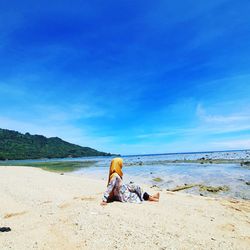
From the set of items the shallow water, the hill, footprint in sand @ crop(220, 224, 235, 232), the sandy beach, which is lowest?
footprint in sand @ crop(220, 224, 235, 232)

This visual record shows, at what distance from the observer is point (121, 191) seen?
10.9 meters

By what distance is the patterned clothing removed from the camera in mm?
10773

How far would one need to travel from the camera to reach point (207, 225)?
822 cm

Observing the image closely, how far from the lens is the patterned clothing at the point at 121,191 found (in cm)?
1077

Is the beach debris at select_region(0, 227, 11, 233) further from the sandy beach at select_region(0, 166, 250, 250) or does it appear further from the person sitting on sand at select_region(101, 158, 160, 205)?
the person sitting on sand at select_region(101, 158, 160, 205)

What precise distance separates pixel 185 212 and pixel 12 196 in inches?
346

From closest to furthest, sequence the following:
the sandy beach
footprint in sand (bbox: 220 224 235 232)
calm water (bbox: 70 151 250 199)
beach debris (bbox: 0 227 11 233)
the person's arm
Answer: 1. the sandy beach
2. beach debris (bbox: 0 227 11 233)
3. footprint in sand (bbox: 220 224 235 232)
4. the person's arm
5. calm water (bbox: 70 151 250 199)

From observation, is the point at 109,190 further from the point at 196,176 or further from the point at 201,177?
the point at 196,176

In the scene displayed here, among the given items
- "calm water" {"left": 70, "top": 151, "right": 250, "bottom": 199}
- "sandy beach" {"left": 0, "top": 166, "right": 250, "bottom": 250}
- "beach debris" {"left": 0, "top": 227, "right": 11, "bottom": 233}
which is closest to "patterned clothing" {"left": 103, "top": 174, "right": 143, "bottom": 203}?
"sandy beach" {"left": 0, "top": 166, "right": 250, "bottom": 250}

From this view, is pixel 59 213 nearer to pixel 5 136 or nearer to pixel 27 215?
pixel 27 215

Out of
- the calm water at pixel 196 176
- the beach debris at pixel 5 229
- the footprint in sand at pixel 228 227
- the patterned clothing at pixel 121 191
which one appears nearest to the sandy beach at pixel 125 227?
the footprint in sand at pixel 228 227

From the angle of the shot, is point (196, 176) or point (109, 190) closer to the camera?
point (109, 190)

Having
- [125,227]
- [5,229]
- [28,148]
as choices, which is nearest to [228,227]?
[125,227]

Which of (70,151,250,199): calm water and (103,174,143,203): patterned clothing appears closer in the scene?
(103,174,143,203): patterned clothing
